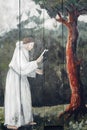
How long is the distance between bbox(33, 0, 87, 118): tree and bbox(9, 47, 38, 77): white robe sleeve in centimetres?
62

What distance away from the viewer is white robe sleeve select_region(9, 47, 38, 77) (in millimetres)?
52156

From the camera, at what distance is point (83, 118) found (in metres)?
52.2

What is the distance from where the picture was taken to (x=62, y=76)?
2052 inches

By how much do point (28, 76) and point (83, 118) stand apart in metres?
1.18

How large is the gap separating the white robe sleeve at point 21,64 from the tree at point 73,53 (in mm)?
615

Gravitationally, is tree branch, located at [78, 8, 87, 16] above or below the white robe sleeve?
above

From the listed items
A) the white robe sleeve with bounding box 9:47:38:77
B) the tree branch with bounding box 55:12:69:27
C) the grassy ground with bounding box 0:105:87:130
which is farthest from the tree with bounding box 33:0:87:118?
the white robe sleeve with bounding box 9:47:38:77

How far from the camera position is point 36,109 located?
2052 inches

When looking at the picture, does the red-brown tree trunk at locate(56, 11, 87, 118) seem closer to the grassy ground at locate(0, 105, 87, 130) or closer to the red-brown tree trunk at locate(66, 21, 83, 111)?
the red-brown tree trunk at locate(66, 21, 83, 111)

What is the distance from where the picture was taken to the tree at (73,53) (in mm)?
52125

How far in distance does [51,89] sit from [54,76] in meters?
0.23

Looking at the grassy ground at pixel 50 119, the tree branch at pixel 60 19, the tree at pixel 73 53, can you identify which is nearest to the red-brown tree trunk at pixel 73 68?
the tree at pixel 73 53

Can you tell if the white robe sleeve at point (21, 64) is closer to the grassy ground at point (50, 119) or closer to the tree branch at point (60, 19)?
the grassy ground at point (50, 119)

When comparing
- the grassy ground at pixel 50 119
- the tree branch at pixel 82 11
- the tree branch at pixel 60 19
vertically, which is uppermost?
the tree branch at pixel 82 11
